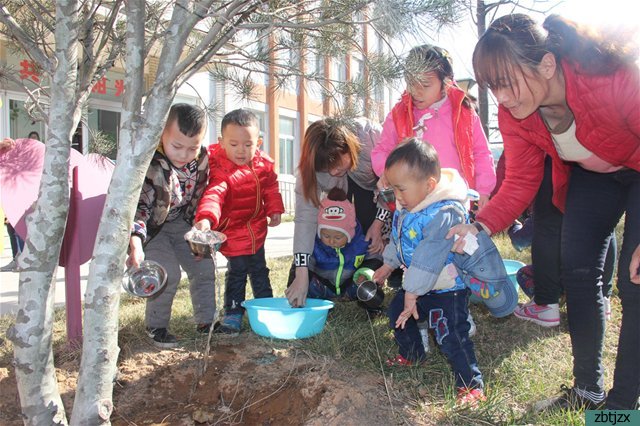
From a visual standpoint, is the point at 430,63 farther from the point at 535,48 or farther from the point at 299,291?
the point at 299,291

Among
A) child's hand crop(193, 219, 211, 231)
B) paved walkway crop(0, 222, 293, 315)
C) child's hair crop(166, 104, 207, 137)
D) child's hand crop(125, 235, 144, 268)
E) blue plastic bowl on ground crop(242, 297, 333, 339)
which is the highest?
child's hair crop(166, 104, 207, 137)

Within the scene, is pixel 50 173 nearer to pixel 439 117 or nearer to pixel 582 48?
pixel 582 48

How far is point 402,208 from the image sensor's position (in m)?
2.23

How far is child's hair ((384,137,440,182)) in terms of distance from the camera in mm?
2064

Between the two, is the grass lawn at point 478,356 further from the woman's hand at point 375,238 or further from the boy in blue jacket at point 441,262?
the woman's hand at point 375,238

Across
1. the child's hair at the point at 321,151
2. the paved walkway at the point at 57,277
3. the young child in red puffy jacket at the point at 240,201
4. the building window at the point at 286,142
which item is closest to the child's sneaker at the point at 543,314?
the child's hair at the point at 321,151

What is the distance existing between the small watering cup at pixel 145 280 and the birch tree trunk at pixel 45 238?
0.54 meters

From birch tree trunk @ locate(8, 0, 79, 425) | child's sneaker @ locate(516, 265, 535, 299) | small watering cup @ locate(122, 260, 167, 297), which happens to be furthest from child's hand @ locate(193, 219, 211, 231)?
child's sneaker @ locate(516, 265, 535, 299)

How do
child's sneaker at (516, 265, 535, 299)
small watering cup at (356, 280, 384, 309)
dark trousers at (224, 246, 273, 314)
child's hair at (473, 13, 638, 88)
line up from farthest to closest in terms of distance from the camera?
1. child's sneaker at (516, 265, 535, 299)
2. dark trousers at (224, 246, 273, 314)
3. small watering cup at (356, 280, 384, 309)
4. child's hair at (473, 13, 638, 88)

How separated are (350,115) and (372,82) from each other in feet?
0.84

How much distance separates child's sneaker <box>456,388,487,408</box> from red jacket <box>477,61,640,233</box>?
0.58 meters

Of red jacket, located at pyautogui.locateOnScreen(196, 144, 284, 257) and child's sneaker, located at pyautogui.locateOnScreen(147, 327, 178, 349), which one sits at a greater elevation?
red jacket, located at pyautogui.locateOnScreen(196, 144, 284, 257)

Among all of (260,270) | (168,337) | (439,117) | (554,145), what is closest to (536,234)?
(439,117)

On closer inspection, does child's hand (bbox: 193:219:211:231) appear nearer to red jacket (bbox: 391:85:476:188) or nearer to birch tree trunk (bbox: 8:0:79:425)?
birch tree trunk (bbox: 8:0:79:425)
